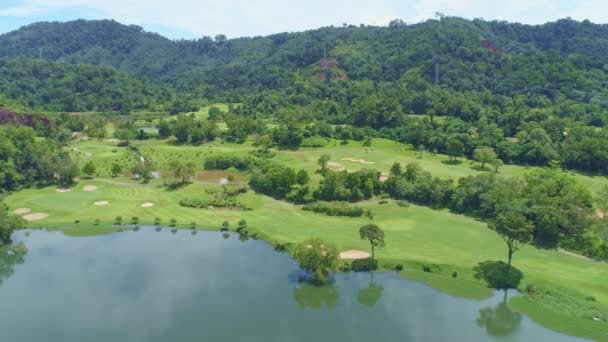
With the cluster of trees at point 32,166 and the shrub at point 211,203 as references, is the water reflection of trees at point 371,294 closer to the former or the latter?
the shrub at point 211,203

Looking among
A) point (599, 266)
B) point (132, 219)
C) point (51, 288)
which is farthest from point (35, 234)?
point (599, 266)

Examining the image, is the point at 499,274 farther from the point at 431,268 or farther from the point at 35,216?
the point at 35,216

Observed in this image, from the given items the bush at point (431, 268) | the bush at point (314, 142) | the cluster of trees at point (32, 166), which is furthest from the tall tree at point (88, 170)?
the bush at point (431, 268)

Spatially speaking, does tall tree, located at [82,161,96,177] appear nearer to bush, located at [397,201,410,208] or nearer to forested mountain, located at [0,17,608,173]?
forested mountain, located at [0,17,608,173]

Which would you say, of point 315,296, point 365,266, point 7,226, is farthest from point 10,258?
point 365,266

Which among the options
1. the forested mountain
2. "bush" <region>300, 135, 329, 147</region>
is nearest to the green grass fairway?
"bush" <region>300, 135, 329, 147</region>

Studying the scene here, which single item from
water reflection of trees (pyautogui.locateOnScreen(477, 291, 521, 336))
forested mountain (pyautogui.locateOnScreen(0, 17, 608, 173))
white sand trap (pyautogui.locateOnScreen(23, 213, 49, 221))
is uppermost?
forested mountain (pyautogui.locateOnScreen(0, 17, 608, 173))
